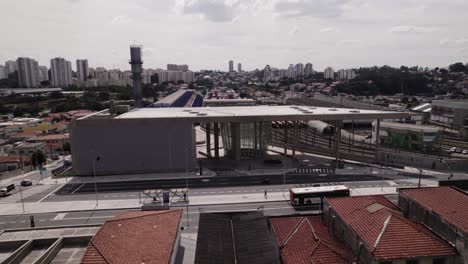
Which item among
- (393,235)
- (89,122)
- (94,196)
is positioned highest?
(89,122)

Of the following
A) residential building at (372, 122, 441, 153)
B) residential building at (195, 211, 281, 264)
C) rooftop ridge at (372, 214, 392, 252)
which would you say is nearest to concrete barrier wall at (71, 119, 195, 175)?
residential building at (195, 211, 281, 264)

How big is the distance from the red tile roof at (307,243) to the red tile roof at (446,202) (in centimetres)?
748

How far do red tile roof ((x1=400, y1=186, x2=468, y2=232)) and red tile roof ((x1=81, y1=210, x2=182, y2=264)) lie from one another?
1937cm

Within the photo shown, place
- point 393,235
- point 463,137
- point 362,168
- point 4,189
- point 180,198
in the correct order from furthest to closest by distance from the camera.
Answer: point 463,137
point 362,168
point 4,189
point 180,198
point 393,235

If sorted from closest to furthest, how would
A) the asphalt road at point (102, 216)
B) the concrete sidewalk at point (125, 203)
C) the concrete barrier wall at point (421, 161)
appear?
the asphalt road at point (102, 216) → the concrete sidewalk at point (125, 203) → the concrete barrier wall at point (421, 161)

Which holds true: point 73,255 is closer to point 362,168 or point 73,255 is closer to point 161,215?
point 161,215

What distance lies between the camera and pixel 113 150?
157 ft

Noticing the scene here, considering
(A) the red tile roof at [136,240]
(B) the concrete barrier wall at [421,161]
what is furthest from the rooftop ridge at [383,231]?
(B) the concrete barrier wall at [421,161]

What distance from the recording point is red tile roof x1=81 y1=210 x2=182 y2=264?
1797 cm

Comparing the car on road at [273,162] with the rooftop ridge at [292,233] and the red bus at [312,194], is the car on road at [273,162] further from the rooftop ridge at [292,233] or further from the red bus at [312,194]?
the rooftop ridge at [292,233]

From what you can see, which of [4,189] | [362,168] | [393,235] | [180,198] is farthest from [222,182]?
[4,189]

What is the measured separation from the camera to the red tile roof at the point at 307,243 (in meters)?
19.8

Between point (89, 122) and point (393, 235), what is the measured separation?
43901 millimetres

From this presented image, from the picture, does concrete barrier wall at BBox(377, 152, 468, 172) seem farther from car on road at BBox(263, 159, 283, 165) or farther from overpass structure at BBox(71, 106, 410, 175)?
car on road at BBox(263, 159, 283, 165)
